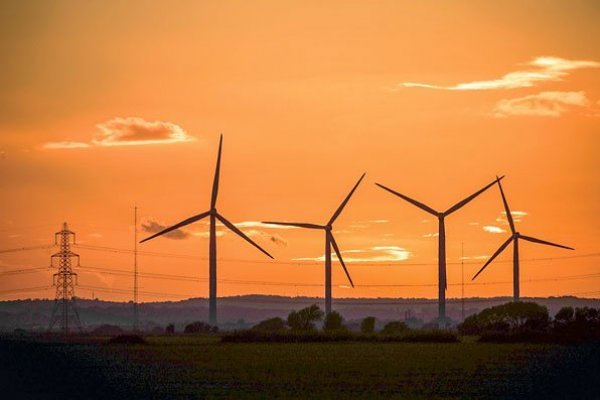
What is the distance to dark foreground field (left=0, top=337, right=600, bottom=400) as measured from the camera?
8062 centimetres

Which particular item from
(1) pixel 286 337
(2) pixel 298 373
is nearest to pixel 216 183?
(1) pixel 286 337

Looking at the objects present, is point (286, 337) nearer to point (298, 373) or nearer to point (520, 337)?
point (520, 337)

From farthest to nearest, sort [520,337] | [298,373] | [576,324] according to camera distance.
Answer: [576,324]
[520,337]
[298,373]

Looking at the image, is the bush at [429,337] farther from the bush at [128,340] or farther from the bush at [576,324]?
the bush at [128,340]

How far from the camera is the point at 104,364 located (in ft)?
360

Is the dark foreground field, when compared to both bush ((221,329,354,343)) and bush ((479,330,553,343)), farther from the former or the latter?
bush ((221,329,354,343))

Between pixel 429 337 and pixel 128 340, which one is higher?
pixel 429 337

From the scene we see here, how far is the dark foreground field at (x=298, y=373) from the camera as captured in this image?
80.6 m

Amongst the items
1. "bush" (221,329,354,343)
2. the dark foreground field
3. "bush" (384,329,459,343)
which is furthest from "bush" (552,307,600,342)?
"bush" (221,329,354,343)

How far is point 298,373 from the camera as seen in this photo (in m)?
102

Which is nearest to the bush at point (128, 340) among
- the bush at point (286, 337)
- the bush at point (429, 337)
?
the bush at point (286, 337)

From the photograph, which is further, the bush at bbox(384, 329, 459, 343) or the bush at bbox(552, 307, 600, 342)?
the bush at bbox(384, 329, 459, 343)

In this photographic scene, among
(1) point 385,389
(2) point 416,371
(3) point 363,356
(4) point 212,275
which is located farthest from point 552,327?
(1) point 385,389

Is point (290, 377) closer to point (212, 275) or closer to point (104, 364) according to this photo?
point (104, 364)
